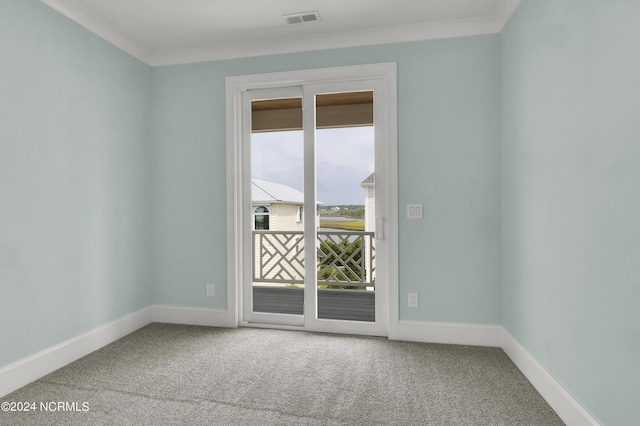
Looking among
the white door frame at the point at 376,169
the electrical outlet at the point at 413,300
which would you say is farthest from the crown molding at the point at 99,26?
the electrical outlet at the point at 413,300

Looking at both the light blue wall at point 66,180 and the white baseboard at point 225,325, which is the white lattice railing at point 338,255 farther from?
the light blue wall at point 66,180

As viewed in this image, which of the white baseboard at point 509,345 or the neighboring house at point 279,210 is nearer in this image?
the white baseboard at point 509,345

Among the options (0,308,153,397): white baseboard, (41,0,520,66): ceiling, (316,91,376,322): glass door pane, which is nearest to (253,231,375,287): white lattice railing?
(316,91,376,322): glass door pane

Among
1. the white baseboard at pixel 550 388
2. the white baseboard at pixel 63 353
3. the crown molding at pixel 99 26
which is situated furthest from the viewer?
the crown molding at pixel 99 26

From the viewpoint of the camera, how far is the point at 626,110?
1322mm

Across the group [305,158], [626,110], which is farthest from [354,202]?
[626,110]

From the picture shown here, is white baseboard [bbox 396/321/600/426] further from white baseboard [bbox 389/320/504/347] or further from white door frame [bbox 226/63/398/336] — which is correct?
white door frame [bbox 226/63/398/336]

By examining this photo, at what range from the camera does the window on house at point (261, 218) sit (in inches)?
130

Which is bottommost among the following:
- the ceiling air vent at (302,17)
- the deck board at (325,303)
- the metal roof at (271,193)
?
the deck board at (325,303)

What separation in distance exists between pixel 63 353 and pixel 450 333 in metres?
2.81

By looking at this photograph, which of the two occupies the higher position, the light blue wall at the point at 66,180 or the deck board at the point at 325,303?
the light blue wall at the point at 66,180

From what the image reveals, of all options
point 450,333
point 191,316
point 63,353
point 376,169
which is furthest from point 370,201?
point 63,353

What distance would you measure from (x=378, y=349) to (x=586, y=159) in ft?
6.10

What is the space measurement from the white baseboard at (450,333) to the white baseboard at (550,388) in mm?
170
